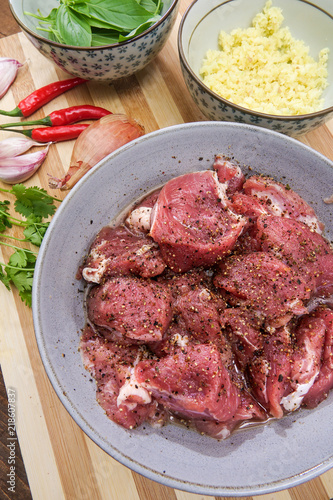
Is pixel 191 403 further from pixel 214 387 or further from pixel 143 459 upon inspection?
pixel 143 459

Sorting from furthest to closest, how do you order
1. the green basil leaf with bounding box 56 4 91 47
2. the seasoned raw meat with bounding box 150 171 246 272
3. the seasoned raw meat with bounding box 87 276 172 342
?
the green basil leaf with bounding box 56 4 91 47 → the seasoned raw meat with bounding box 150 171 246 272 → the seasoned raw meat with bounding box 87 276 172 342

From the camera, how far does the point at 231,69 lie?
8.82ft

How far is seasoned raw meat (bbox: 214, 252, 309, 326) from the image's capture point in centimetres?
219

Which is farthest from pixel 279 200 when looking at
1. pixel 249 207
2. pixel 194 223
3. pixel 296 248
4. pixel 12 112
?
pixel 12 112

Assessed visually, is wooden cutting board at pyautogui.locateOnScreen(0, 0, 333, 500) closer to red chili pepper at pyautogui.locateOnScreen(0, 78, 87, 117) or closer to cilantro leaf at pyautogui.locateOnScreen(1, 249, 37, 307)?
red chili pepper at pyautogui.locateOnScreen(0, 78, 87, 117)

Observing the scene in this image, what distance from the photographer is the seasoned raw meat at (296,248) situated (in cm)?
230

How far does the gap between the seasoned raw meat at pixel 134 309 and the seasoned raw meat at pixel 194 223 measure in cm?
25

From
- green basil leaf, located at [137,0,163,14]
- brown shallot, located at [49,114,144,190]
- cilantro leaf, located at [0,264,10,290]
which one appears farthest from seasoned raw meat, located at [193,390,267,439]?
green basil leaf, located at [137,0,163,14]

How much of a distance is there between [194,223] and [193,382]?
36.4 inches

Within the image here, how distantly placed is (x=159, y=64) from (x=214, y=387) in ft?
8.11

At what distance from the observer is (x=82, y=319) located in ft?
7.77

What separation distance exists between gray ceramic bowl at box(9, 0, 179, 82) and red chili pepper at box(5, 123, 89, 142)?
1.22ft

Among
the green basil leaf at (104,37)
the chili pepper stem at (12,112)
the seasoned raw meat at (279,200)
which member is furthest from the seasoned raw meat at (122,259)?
the green basil leaf at (104,37)

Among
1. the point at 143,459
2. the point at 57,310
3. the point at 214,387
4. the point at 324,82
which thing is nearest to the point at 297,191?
the point at 324,82
